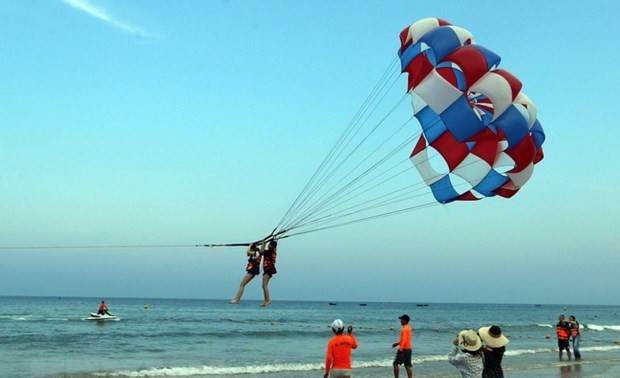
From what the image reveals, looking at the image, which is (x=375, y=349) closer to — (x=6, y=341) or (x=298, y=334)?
(x=298, y=334)

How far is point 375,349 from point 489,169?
1801 centimetres

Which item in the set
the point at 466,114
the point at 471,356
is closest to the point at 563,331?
the point at 466,114

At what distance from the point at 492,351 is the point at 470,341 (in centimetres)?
43

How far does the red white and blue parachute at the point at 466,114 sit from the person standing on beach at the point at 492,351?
163 inches

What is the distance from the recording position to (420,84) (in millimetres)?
12508

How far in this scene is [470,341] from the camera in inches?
345

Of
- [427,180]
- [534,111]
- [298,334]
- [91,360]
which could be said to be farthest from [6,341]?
[534,111]

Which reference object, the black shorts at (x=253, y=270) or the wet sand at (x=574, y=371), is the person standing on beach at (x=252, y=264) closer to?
the black shorts at (x=253, y=270)

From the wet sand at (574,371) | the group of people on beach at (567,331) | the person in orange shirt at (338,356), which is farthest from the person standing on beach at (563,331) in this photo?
the person in orange shirt at (338,356)

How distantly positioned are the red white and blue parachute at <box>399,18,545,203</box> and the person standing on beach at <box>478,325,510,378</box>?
414 centimetres

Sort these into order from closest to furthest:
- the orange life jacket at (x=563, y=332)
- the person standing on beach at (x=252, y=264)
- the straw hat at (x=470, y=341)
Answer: the straw hat at (x=470, y=341), the person standing on beach at (x=252, y=264), the orange life jacket at (x=563, y=332)

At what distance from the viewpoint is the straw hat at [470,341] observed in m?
8.77

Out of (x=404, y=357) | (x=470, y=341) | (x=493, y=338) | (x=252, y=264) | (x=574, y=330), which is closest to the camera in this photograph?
(x=470, y=341)

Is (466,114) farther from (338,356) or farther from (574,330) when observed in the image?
(574,330)
